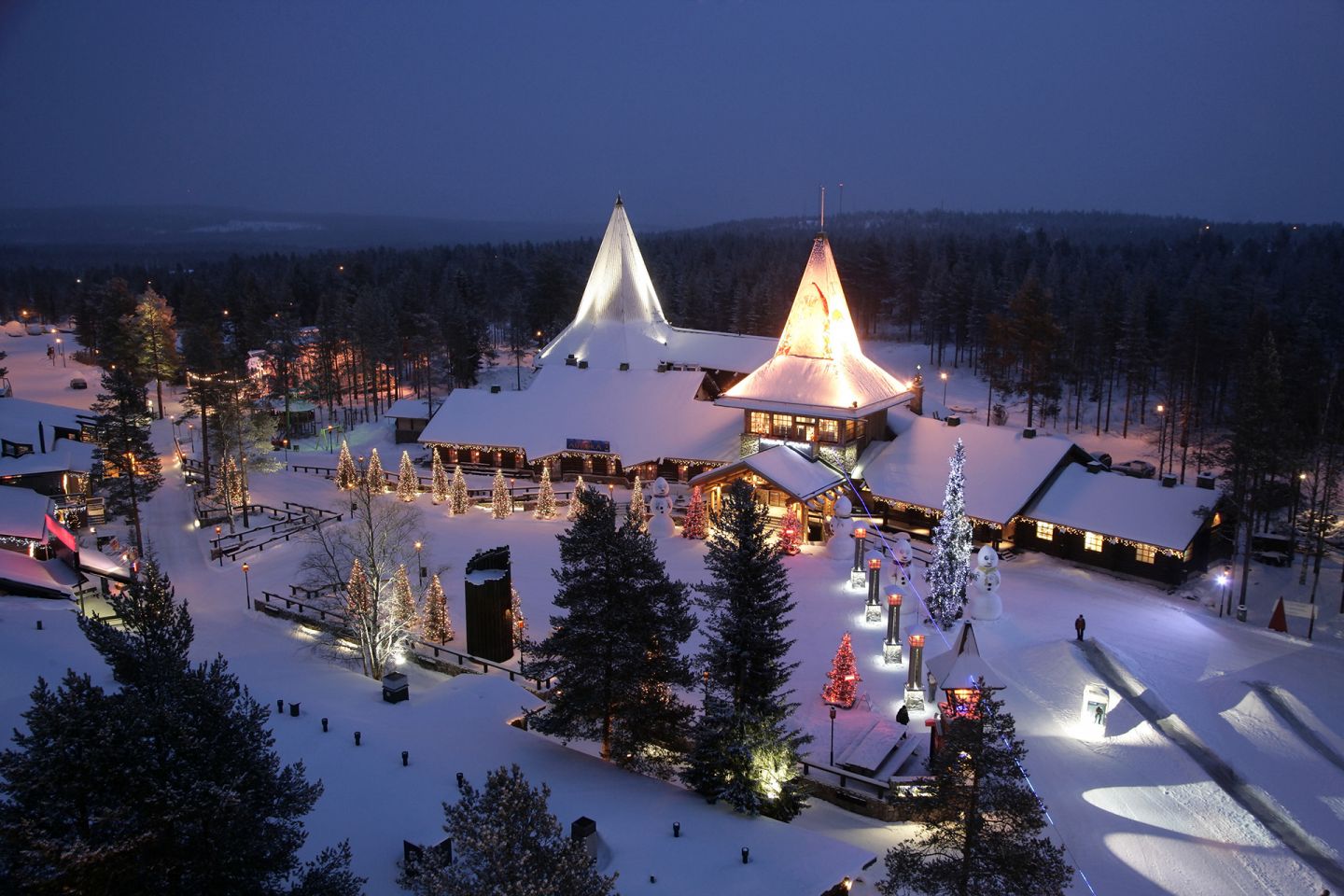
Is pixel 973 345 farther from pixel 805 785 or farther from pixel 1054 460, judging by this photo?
pixel 805 785

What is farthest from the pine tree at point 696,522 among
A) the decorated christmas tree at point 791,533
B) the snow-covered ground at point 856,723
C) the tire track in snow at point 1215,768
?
the tire track in snow at point 1215,768

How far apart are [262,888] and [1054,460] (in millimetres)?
29071

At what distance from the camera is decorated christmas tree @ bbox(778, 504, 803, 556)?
31.7 meters

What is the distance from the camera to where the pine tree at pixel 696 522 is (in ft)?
111

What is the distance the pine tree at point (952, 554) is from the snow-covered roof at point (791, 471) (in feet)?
22.0

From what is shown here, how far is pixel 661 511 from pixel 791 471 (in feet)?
18.3

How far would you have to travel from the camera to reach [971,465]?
3428 centimetres

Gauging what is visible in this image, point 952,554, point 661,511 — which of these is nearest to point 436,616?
point 661,511

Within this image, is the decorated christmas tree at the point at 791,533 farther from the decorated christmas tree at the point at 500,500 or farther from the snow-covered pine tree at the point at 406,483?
the snow-covered pine tree at the point at 406,483

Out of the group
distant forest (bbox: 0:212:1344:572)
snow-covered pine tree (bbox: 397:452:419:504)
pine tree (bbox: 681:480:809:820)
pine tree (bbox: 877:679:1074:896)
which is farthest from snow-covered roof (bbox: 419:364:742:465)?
pine tree (bbox: 877:679:1074:896)

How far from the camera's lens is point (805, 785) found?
1711 cm

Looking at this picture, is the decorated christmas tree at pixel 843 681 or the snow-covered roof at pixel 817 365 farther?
the snow-covered roof at pixel 817 365

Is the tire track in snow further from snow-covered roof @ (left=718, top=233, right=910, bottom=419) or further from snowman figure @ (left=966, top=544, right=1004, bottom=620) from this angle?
snow-covered roof @ (left=718, top=233, right=910, bottom=419)

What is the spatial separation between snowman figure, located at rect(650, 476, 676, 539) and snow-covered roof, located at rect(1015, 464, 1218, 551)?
12.6 metres
